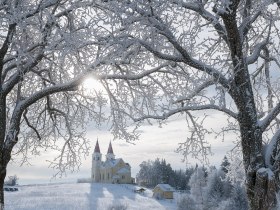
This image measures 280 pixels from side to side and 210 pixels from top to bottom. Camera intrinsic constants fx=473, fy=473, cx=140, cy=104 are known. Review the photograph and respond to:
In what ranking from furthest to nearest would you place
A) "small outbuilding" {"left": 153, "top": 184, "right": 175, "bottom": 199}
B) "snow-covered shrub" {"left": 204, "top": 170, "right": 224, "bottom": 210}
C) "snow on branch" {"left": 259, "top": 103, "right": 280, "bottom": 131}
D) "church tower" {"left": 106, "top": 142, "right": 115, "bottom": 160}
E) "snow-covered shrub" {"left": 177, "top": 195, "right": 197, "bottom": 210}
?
"church tower" {"left": 106, "top": 142, "right": 115, "bottom": 160}
"small outbuilding" {"left": 153, "top": 184, "right": 175, "bottom": 199}
"snow-covered shrub" {"left": 177, "top": 195, "right": 197, "bottom": 210}
"snow-covered shrub" {"left": 204, "top": 170, "right": 224, "bottom": 210}
"snow on branch" {"left": 259, "top": 103, "right": 280, "bottom": 131}

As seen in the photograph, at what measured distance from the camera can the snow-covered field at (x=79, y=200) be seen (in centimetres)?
6838

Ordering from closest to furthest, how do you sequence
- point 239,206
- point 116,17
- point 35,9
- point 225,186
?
point 116,17, point 35,9, point 239,206, point 225,186

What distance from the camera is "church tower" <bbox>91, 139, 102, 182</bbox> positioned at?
12900 centimetres

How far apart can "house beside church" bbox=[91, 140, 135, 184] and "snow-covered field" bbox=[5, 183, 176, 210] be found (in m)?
19.5

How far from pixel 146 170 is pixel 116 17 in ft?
381

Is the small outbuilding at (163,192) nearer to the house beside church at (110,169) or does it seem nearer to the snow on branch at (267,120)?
the house beside church at (110,169)

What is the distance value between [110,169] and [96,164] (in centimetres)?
762

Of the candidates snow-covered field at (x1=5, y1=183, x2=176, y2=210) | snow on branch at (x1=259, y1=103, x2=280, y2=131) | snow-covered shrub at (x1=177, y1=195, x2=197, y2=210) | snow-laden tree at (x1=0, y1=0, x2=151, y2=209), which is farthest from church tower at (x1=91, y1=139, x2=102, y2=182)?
snow on branch at (x1=259, y1=103, x2=280, y2=131)

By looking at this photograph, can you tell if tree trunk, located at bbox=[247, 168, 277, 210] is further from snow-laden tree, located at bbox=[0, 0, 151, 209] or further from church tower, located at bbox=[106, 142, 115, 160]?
church tower, located at bbox=[106, 142, 115, 160]

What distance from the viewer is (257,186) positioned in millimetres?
8266

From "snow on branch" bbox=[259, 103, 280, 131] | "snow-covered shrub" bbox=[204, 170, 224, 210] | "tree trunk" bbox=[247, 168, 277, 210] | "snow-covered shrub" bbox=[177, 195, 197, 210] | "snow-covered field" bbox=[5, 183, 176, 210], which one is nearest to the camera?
"tree trunk" bbox=[247, 168, 277, 210]

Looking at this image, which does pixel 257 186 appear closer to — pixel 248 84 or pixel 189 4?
pixel 248 84

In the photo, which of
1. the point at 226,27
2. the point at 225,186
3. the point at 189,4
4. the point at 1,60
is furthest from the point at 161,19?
the point at 225,186

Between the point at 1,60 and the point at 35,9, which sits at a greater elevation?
the point at 35,9
